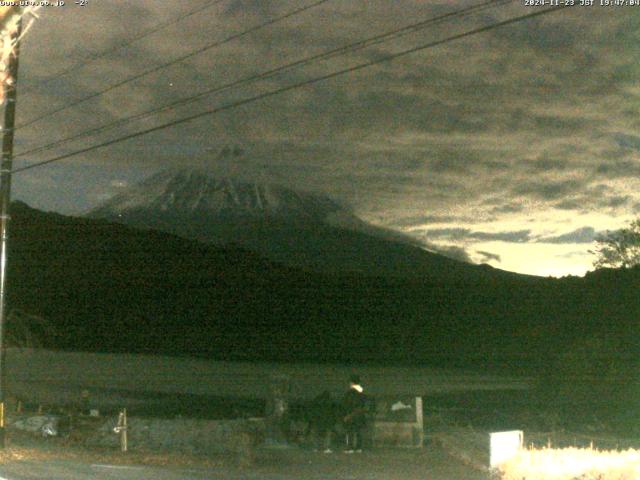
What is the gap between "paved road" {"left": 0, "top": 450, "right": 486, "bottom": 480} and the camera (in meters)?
14.1

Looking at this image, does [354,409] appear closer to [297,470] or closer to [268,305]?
[297,470]

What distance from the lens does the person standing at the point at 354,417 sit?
16.9 meters

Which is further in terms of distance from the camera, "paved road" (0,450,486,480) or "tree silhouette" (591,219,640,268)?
"tree silhouette" (591,219,640,268)

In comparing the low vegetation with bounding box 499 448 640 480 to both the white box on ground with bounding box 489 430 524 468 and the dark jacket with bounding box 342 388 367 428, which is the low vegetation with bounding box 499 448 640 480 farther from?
the dark jacket with bounding box 342 388 367 428

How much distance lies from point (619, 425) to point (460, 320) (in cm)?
11266

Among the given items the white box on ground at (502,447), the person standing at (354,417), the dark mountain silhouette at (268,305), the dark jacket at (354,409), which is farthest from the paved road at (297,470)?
the dark mountain silhouette at (268,305)

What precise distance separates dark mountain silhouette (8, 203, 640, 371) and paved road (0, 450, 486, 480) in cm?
5214

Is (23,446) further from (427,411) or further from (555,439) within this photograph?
(427,411)

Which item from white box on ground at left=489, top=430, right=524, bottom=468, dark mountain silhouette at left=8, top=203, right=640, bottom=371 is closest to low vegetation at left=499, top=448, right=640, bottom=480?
white box on ground at left=489, top=430, right=524, bottom=468

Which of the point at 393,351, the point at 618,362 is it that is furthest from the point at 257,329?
the point at 618,362

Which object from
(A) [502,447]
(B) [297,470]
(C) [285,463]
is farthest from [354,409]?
(A) [502,447]

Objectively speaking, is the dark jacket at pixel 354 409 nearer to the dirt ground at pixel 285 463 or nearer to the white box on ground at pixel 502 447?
the dirt ground at pixel 285 463

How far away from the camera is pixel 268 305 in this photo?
153 meters

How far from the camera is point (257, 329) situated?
133000 mm
